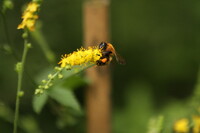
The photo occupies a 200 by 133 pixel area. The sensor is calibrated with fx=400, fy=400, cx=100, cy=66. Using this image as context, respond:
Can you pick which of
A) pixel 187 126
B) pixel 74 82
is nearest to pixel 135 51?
pixel 74 82

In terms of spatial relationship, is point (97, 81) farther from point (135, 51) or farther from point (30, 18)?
point (135, 51)

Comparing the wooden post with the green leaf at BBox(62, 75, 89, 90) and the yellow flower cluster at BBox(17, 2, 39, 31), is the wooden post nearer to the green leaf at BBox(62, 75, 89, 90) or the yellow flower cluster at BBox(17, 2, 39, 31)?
the green leaf at BBox(62, 75, 89, 90)

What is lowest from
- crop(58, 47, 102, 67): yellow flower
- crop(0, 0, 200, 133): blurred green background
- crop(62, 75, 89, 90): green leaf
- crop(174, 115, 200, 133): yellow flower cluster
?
crop(174, 115, 200, 133): yellow flower cluster

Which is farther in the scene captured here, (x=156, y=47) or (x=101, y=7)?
(x=156, y=47)

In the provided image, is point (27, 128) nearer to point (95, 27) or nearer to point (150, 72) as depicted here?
point (95, 27)

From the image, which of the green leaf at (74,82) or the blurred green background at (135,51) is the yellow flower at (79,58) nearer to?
the green leaf at (74,82)

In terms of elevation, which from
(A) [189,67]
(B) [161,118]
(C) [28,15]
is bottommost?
(B) [161,118]

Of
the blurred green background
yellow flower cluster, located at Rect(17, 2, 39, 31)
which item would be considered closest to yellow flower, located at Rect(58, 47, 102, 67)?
yellow flower cluster, located at Rect(17, 2, 39, 31)

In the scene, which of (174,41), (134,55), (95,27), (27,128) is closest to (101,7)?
(95,27)
